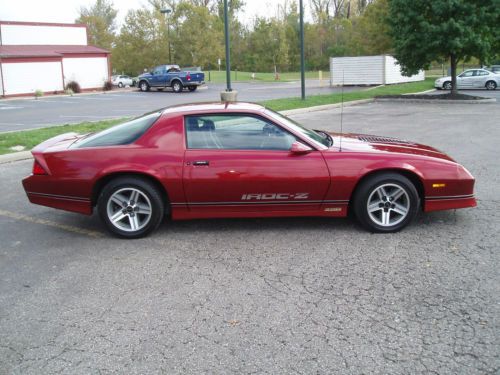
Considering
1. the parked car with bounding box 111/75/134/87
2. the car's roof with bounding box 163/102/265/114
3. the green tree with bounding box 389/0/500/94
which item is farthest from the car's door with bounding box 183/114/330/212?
the parked car with bounding box 111/75/134/87

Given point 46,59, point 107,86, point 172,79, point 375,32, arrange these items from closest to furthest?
point 172,79
point 46,59
point 107,86
point 375,32

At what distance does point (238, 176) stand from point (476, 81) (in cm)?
3069

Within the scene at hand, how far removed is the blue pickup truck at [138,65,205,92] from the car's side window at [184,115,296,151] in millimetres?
30190

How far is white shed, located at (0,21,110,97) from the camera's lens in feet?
115

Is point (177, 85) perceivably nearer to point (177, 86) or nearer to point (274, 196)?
point (177, 86)

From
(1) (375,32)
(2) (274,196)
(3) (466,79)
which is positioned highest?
(1) (375,32)

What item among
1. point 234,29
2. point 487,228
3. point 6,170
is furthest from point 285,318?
point 234,29

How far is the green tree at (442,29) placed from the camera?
2055 centimetres

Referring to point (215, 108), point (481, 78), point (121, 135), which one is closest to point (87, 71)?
point (481, 78)

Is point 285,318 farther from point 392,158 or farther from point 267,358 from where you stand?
point 392,158

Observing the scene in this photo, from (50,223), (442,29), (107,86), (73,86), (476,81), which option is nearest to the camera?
(50,223)

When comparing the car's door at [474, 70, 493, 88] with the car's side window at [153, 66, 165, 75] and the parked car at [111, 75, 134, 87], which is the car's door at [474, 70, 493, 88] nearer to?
the car's side window at [153, 66, 165, 75]

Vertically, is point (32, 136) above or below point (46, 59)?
below

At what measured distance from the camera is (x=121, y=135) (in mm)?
5836
